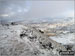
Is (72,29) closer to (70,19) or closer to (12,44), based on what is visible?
(70,19)

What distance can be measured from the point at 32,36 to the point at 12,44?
1.04m

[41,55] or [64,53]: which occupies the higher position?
[41,55]

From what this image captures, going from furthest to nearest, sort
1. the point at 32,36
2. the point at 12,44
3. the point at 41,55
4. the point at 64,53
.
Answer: the point at 32,36, the point at 64,53, the point at 12,44, the point at 41,55

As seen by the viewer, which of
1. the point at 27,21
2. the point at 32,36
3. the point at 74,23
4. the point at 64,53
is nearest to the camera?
the point at 64,53

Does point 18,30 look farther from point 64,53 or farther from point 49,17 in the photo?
point 49,17

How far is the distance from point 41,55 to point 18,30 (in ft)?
5.97

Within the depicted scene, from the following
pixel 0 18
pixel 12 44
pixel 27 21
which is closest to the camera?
pixel 12 44

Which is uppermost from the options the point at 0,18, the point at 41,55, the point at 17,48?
the point at 0,18

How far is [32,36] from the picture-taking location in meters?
3.91

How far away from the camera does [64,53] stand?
3506 mm

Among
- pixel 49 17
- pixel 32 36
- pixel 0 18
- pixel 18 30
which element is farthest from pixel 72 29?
pixel 0 18

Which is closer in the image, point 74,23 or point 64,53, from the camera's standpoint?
point 64,53

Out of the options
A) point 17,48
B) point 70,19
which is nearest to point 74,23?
point 70,19

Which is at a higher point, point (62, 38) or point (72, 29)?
point (72, 29)
